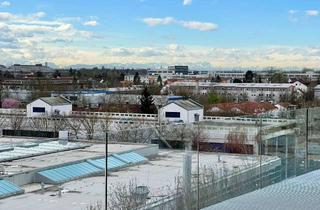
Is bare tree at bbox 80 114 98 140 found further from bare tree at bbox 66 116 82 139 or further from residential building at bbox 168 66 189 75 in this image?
residential building at bbox 168 66 189 75

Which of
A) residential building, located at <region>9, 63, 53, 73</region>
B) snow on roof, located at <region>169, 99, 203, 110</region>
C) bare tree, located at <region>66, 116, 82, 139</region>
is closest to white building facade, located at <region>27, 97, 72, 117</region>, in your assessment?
bare tree, located at <region>66, 116, 82, 139</region>

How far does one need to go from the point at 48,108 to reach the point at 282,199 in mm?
23139

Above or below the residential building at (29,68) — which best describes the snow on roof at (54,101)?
below

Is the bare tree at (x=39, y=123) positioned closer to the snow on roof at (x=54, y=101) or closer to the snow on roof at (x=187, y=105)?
the snow on roof at (x=54, y=101)

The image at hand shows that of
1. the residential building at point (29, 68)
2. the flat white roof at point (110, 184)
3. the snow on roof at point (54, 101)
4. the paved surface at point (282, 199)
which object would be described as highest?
the residential building at point (29, 68)

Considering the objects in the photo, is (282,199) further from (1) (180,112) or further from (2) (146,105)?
(2) (146,105)

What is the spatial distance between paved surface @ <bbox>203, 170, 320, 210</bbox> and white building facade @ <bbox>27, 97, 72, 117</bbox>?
22117mm

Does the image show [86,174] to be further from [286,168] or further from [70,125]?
[70,125]

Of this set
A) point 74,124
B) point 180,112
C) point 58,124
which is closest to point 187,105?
point 180,112

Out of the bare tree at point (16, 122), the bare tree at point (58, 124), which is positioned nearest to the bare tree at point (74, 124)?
the bare tree at point (58, 124)

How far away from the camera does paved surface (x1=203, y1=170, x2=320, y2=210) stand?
5660 millimetres

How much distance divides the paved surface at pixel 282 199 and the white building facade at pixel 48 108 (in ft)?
72.6

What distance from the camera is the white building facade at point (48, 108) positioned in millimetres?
28109

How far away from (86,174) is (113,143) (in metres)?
4.69
